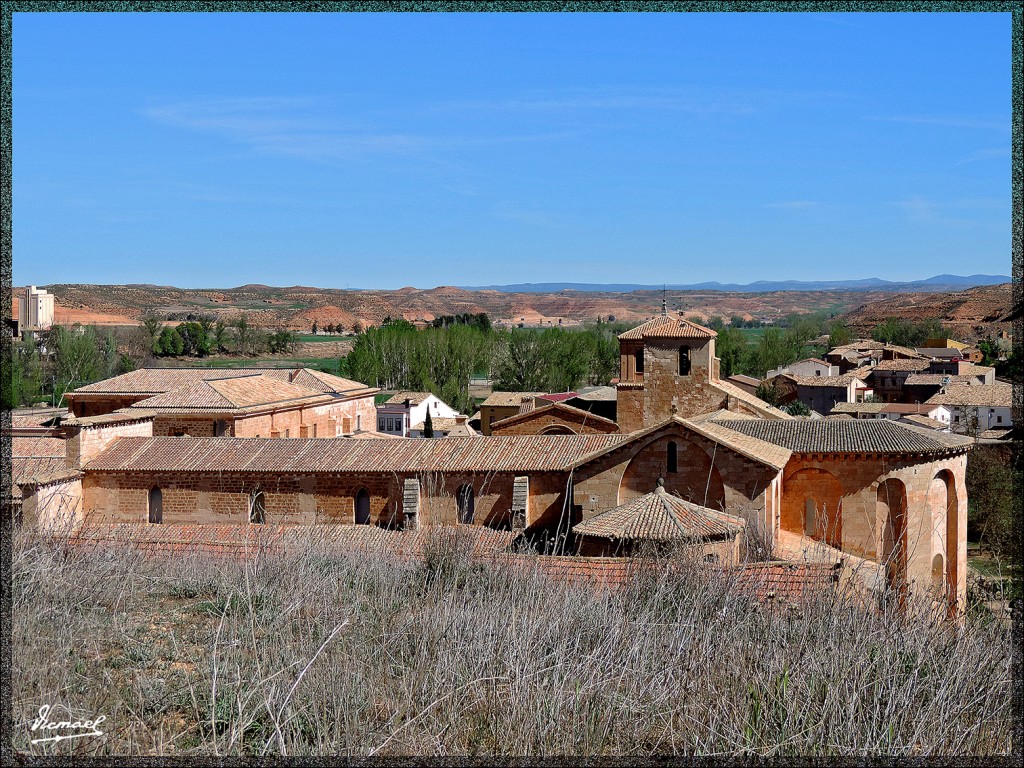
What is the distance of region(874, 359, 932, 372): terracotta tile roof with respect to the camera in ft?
204

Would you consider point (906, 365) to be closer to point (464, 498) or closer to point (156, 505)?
point (464, 498)

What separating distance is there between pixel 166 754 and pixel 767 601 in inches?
137

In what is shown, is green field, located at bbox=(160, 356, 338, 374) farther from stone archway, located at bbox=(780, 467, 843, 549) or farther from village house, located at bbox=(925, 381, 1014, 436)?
stone archway, located at bbox=(780, 467, 843, 549)

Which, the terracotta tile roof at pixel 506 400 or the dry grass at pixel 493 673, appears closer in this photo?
the dry grass at pixel 493 673

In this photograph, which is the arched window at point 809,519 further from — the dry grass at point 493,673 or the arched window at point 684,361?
the dry grass at point 493,673

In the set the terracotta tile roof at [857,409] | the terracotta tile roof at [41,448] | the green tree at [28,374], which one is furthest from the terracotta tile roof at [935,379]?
the terracotta tile roof at [41,448]

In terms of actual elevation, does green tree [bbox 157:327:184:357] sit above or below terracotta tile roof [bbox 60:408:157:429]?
above

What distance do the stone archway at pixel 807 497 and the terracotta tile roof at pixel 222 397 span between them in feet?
42.9

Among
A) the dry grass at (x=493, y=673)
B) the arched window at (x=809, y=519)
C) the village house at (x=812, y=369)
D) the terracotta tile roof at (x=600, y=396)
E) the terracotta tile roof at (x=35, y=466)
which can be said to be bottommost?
the arched window at (x=809, y=519)

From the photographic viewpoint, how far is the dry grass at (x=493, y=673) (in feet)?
13.2

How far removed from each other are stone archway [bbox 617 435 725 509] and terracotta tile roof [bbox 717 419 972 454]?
7.11 feet

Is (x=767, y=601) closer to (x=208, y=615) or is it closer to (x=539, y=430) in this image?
(x=208, y=615)

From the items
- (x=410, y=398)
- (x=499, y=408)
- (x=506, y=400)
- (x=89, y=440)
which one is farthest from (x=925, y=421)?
(x=89, y=440)

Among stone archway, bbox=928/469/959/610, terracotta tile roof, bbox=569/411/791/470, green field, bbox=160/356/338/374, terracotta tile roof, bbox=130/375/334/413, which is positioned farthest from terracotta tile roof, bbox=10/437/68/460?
green field, bbox=160/356/338/374
